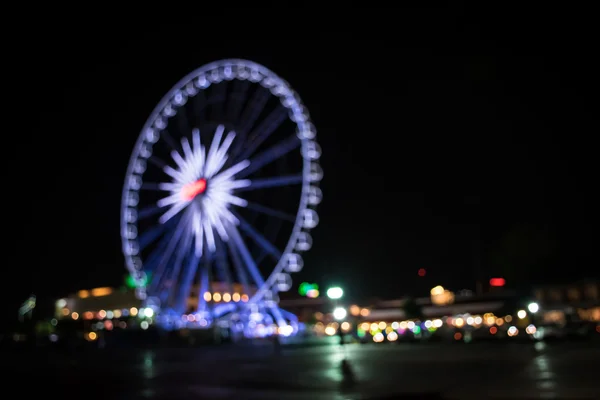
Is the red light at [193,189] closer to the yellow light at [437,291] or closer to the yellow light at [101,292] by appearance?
the yellow light at [437,291]

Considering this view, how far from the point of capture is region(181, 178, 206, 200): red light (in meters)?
39.4

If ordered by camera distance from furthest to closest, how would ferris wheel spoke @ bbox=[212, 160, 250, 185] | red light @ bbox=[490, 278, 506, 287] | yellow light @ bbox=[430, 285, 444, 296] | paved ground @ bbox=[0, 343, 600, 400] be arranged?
yellow light @ bbox=[430, 285, 444, 296] < red light @ bbox=[490, 278, 506, 287] < ferris wheel spoke @ bbox=[212, 160, 250, 185] < paved ground @ bbox=[0, 343, 600, 400]

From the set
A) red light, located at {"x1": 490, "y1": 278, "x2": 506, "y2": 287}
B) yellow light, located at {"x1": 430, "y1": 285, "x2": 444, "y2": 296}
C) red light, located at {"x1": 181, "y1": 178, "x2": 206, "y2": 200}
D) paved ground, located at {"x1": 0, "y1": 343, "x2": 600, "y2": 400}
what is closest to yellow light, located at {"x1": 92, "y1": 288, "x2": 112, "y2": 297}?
yellow light, located at {"x1": 430, "y1": 285, "x2": 444, "y2": 296}

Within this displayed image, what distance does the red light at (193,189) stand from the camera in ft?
129

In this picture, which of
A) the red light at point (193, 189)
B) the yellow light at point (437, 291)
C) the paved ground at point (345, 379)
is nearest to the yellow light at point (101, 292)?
the yellow light at point (437, 291)

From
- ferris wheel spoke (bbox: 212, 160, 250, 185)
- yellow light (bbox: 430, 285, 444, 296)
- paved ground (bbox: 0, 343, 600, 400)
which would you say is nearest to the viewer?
paved ground (bbox: 0, 343, 600, 400)

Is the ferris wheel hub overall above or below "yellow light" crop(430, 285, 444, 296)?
above

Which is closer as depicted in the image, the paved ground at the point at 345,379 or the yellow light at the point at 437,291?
the paved ground at the point at 345,379

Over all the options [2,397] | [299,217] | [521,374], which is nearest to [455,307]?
[299,217]

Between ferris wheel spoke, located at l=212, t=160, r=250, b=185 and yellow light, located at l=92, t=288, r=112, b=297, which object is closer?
ferris wheel spoke, located at l=212, t=160, r=250, b=185

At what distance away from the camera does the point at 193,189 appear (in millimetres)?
39656

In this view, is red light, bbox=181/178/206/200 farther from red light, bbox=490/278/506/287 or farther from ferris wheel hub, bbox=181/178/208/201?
red light, bbox=490/278/506/287

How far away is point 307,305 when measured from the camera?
286 ft

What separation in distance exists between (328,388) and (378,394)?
5.89 feet
